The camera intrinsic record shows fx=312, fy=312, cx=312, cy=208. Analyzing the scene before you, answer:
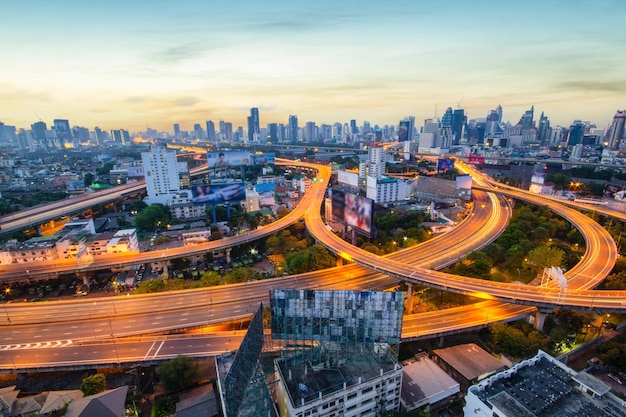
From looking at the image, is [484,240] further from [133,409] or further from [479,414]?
[133,409]

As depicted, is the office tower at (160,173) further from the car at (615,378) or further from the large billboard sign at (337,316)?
the car at (615,378)

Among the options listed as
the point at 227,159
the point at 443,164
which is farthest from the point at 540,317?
the point at 227,159

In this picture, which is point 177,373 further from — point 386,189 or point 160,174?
point 160,174

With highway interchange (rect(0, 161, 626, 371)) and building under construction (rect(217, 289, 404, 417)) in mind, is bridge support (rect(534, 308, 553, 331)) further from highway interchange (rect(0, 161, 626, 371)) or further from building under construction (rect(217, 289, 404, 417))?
building under construction (rect(217, 289, 404, 417))

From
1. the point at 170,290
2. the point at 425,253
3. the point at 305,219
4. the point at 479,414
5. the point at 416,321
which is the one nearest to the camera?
the point at 479,414

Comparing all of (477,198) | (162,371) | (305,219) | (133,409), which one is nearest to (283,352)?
(162,371)

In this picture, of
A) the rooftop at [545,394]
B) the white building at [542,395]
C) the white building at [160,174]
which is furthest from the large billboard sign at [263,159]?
the rooftop at [545,394]
